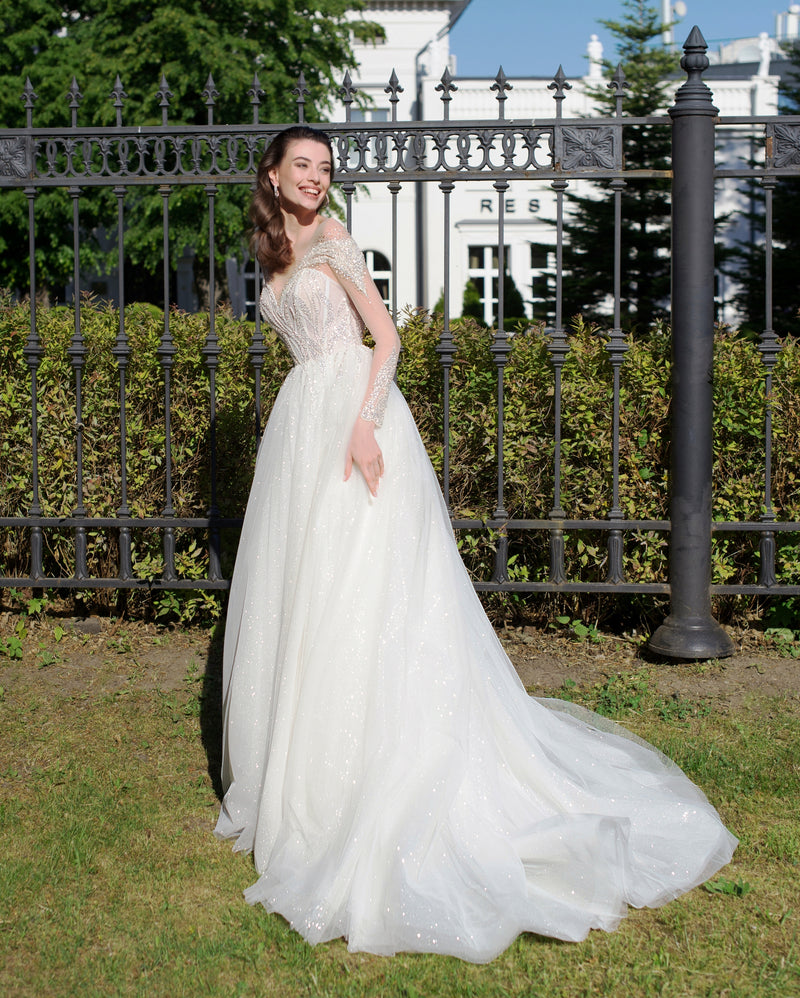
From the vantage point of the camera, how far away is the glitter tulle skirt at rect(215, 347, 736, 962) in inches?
110

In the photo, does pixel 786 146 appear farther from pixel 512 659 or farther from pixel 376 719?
pixel 376 719

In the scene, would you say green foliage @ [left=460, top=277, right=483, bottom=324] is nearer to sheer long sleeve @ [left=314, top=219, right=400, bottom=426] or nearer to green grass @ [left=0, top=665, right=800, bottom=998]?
green grass @ [left=0, top=665, right=800, bottom=998]

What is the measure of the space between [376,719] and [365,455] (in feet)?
2.55

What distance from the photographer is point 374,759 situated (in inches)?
119

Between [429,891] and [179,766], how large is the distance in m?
1.52

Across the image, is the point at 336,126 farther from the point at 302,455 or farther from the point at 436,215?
the point at 436,215

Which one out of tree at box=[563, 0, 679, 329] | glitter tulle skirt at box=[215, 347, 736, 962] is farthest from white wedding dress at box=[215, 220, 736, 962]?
tree at box=[563, 0, 679, 329]

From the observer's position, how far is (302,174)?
340cm

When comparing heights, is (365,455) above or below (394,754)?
above

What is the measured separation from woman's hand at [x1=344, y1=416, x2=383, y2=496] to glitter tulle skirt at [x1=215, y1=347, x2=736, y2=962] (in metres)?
0.04

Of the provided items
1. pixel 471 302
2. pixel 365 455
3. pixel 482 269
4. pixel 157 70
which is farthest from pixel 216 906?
pixel 482 269

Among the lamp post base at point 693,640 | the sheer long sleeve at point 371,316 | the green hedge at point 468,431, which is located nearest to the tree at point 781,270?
the green hedge at point 468,431

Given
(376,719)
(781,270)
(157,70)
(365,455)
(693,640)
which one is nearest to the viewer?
(376,719)

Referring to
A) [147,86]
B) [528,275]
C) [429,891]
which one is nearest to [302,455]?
[429,891]
